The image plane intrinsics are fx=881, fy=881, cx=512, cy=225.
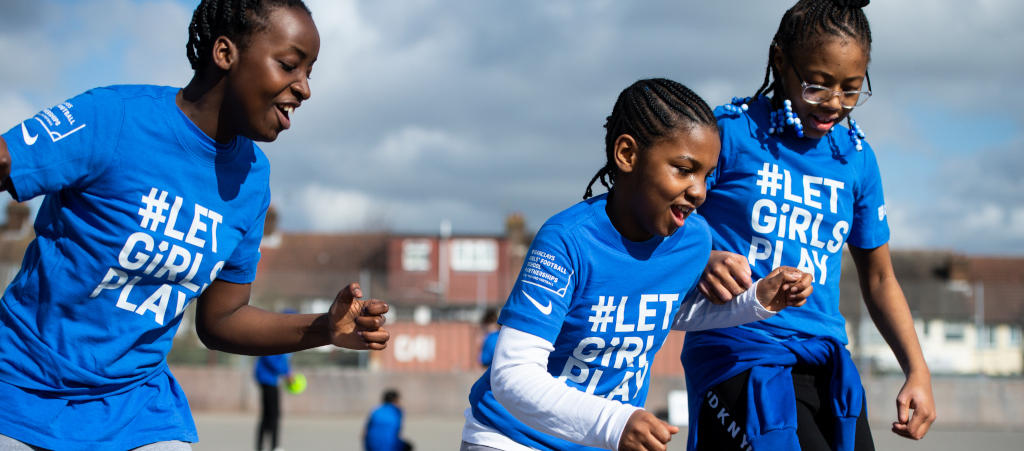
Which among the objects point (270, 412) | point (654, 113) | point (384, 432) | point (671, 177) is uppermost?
point (654, 113)

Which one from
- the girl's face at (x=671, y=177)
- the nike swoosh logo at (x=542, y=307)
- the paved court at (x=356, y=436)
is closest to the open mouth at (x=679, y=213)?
the girl's face at (x=671, y=177)

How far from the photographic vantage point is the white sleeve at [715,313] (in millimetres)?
2516

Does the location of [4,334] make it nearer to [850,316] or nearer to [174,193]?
[174,193]

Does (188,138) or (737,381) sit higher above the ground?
(188,138)

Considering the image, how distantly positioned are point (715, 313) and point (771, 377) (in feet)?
0.79

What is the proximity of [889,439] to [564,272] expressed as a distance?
1364 cm

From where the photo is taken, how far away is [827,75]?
2.70 m

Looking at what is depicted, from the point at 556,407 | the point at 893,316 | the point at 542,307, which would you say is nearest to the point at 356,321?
the point at 542,307

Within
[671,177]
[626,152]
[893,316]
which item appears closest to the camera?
[671,177]

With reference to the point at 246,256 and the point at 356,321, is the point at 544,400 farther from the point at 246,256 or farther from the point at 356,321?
the point at 246,256

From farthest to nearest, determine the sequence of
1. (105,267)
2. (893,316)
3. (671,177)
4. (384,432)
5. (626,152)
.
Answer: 1. (384,432)
2. (893,316)
3. (626,152)
4. (671,177)
5. (105,267)

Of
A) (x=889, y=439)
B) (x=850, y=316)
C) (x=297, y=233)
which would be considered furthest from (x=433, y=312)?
(x=889, y=439)

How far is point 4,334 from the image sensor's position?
2.18 meters

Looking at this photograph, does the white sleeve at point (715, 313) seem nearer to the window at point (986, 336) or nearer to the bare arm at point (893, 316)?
the bare arm at point (893, 316)
